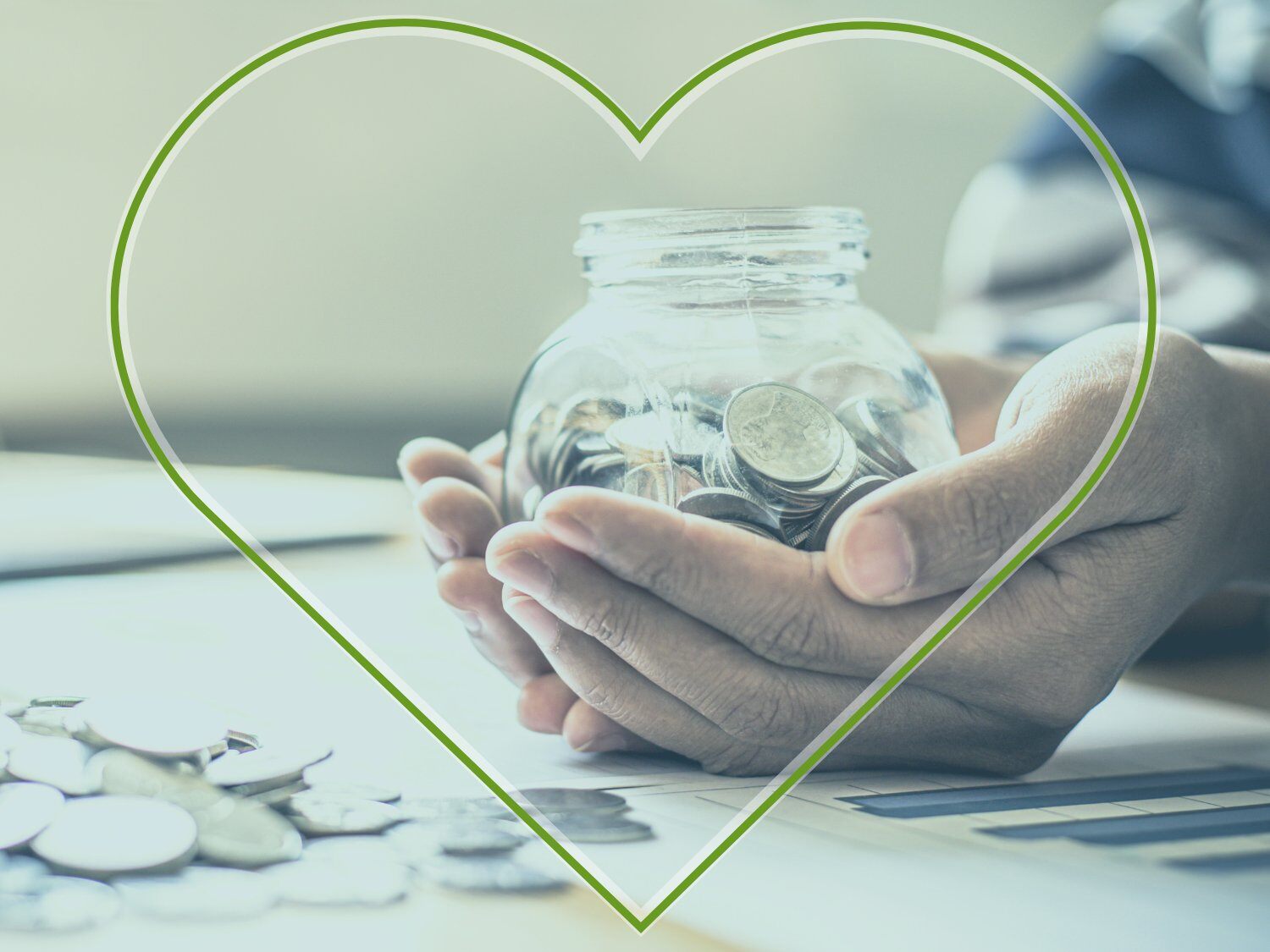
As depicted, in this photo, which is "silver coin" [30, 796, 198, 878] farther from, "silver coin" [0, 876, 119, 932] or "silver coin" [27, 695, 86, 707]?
"silver coin" [27, 695, 86, 707]

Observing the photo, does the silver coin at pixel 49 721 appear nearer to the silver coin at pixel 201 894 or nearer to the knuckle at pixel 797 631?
the silver coin at pixel 201 894

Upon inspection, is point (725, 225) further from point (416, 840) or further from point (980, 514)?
point (416, 840)

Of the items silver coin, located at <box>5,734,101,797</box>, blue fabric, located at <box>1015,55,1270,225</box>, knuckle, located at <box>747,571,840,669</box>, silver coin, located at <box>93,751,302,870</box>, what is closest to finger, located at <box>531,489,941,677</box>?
knuckle, located at <box>747,571,840,669</box>

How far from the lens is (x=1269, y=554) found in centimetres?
78

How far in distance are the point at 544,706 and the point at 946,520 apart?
261 millimetres

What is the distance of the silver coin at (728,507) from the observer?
21.6 inches

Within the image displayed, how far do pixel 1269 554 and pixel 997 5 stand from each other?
127 cm

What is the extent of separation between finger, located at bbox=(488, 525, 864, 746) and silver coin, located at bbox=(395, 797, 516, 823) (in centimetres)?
11

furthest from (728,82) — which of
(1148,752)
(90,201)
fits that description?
(90,201)

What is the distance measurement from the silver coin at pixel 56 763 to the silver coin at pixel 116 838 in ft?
0.08

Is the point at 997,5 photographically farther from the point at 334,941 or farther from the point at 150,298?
the point at 334,941

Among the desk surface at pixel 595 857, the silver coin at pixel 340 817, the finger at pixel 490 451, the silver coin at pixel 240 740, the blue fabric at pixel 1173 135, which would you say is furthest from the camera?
the blue fabric at pixel 1173 135

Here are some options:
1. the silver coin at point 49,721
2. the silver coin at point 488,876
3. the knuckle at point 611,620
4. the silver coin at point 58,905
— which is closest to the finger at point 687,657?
the knuckle at point 611,620

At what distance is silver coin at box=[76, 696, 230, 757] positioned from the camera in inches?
26.1
